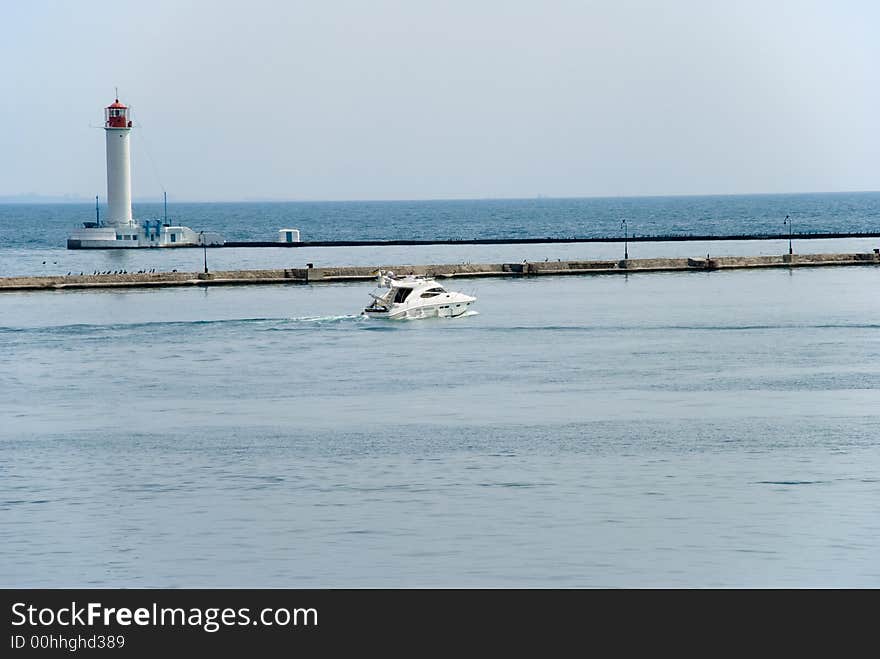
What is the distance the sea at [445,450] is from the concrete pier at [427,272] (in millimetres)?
21214

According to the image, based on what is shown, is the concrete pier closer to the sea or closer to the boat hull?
the boat hull

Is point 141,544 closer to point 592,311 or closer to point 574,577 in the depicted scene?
point 574,577

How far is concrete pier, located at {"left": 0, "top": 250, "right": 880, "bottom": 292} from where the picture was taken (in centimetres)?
10100

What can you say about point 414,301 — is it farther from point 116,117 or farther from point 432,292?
point 116,117

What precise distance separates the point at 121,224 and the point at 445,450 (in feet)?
352

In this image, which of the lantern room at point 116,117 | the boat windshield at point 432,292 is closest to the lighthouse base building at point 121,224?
the lantern room at point 116,117

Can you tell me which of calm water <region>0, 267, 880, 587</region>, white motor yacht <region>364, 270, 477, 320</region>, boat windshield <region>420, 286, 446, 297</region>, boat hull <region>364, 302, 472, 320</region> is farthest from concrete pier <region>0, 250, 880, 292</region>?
calm water <region>0, 267, 880, 587</region>

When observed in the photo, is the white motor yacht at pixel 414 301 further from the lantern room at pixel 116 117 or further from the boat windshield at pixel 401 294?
the lantern room at pixel 116 117

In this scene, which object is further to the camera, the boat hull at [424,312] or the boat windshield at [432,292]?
the boat windshield at [432,292]

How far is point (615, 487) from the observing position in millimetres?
34562

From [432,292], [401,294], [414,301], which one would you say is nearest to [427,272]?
[432,292]

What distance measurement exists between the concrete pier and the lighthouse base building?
31.2 meters

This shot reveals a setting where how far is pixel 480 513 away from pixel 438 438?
927 centimetres

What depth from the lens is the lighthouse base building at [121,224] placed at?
136 m
